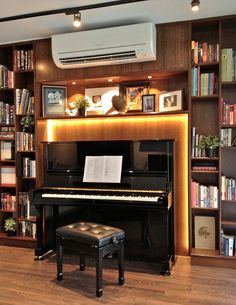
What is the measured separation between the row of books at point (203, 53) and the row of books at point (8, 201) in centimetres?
275

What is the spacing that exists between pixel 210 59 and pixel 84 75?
55.1 inches

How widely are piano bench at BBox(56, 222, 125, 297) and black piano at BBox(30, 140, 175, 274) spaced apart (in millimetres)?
344

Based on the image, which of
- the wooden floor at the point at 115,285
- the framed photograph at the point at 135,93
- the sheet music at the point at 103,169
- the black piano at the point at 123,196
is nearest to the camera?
the wooden floor at the point at 115,285

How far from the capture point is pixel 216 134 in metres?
3.36

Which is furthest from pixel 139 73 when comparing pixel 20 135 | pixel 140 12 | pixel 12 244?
pixel 12 244

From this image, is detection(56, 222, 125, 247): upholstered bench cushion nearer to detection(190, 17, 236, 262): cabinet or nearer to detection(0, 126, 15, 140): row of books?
detection(190, 17, 236, 262): cabinet

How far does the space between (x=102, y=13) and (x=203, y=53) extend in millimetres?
1116

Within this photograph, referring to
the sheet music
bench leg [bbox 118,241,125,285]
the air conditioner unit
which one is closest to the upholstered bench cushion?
bench leg [bbox 118,241,125,285]

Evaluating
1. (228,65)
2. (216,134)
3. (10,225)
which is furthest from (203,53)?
(10,225)

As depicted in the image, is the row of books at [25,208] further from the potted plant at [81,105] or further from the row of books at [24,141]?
the potted plant at [81,105]

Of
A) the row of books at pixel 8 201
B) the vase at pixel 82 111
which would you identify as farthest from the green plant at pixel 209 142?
the row of books at pixel 8 201

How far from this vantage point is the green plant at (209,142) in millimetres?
3100

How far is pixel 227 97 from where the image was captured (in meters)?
3.34

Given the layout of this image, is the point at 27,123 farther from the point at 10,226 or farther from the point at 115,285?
the point at 115,285
